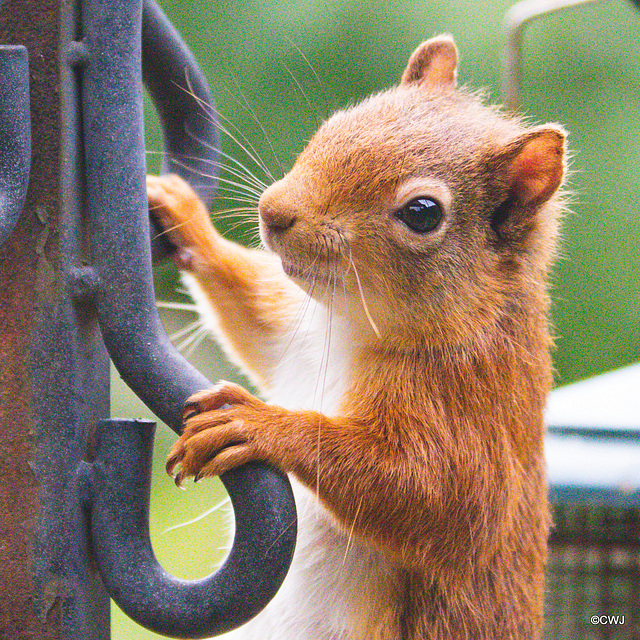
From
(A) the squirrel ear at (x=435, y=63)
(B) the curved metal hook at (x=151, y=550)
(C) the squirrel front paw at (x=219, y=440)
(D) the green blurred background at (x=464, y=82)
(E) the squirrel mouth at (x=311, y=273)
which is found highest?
(D) the green blurred background at (x=464, y=82)

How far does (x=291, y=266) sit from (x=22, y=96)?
72cm

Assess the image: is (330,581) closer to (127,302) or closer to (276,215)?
(276,215)

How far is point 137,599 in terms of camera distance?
0.92 meters

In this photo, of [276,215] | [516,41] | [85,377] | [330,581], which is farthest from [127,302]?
[516,41]

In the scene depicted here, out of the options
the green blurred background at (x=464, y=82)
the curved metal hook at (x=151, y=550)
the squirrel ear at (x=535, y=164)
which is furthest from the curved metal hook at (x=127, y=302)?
the green blurred background at (x=464, y=82)

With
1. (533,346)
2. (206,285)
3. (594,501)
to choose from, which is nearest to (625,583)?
(594,501)

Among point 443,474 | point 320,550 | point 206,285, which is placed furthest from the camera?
point 206,285

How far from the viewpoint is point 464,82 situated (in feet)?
14.4

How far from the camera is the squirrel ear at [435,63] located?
1946 mm

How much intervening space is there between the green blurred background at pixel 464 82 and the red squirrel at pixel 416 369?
7.59ft

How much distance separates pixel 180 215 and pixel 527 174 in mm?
636

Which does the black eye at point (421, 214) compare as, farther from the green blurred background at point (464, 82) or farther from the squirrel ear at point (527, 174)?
the green blurred background at point (464, 82)

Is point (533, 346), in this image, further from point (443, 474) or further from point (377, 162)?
point (377, 162)

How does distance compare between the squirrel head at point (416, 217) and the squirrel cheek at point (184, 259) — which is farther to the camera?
the squirrel cheek at point (184, 259)
